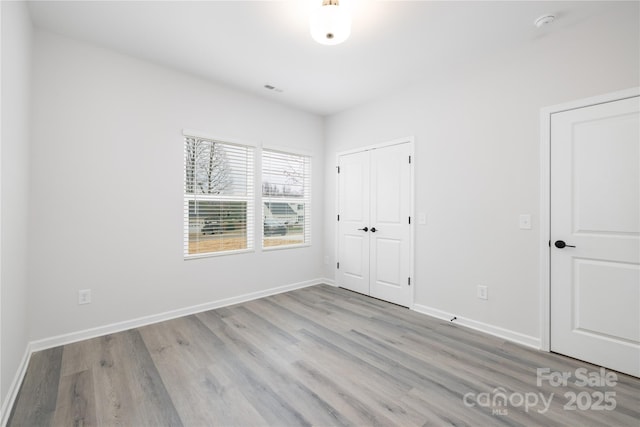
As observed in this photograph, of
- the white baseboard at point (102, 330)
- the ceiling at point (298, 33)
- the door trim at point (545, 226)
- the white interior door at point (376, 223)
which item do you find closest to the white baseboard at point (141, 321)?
the white baseboard at point (102, 330)

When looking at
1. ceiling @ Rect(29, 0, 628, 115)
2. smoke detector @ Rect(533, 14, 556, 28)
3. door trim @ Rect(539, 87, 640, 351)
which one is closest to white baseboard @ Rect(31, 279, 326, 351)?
ceiling @ Rect(29, 0, 628, 115)

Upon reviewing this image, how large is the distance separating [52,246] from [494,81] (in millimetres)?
4466

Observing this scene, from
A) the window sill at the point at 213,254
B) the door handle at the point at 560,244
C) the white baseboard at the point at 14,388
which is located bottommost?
the white baseboard at the point at 14,388

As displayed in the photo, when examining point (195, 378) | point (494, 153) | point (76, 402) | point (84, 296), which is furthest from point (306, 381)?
point (494, 153)

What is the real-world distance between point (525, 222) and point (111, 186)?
4.02m

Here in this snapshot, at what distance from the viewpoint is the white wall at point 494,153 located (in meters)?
2.33

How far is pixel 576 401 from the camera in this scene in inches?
72.7

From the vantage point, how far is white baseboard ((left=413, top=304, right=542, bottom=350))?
2.59 m

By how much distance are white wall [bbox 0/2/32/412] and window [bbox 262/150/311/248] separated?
2.37m

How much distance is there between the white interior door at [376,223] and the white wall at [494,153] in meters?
0.20

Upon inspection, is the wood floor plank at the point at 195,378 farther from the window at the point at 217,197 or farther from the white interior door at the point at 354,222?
the white interior door at the point at 354,222

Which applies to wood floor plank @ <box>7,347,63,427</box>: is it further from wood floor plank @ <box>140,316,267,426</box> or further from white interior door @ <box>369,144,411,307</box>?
white interior door @ <box>369,144,411,307</box>

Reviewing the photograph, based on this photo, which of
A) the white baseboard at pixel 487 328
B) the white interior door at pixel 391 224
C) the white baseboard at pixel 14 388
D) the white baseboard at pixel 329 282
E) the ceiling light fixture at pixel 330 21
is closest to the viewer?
the white baseboard at pixel 14 388

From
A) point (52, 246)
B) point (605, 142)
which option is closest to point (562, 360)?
point (605, 142)
